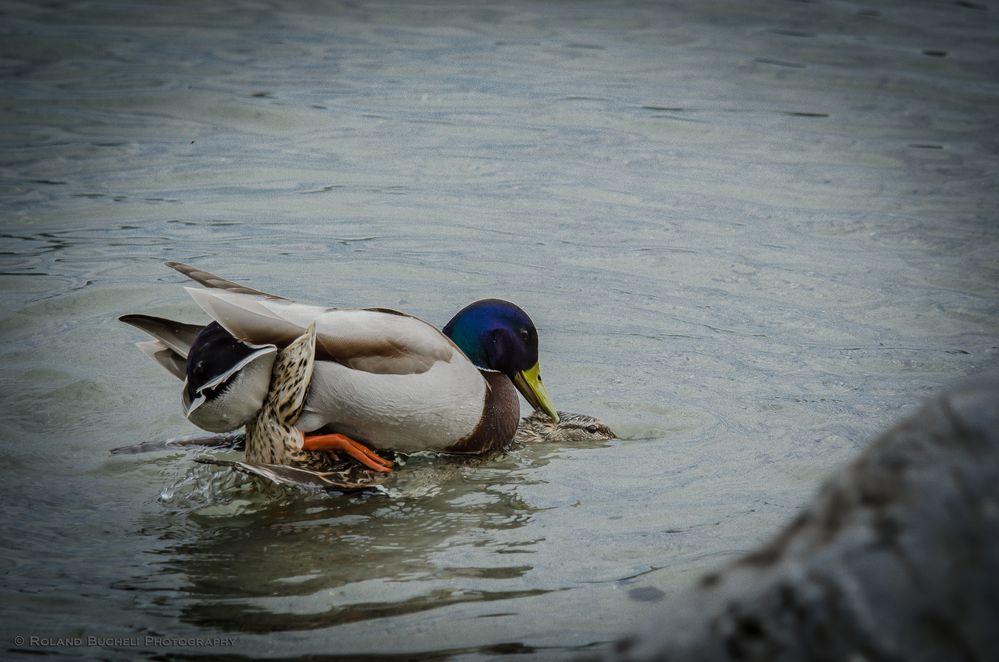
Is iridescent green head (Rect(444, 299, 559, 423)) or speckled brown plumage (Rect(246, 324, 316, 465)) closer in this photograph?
speckled brown plumage (Rect(246, 324, 316, 465))

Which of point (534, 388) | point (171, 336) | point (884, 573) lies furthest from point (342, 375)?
point (884, 573)

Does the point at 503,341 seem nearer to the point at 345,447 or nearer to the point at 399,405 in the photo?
the point at 399,405

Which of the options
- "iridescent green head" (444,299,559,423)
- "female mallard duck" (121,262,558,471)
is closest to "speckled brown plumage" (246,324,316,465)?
"female mallard duck" (121,262,558,471)

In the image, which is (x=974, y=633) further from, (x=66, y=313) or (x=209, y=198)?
(x=209, y=198)

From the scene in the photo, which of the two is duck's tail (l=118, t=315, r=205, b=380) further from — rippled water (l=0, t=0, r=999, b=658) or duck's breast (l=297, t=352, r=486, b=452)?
duck's breast (l=297, t=352, r=486, b=452)

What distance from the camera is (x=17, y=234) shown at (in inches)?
342

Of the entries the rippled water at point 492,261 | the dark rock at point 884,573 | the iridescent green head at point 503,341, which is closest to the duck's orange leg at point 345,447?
the rippled water at point 492,261

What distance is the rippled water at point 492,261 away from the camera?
420cm

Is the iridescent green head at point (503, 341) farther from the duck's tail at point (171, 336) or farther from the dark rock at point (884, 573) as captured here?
the dark rock at point (884, 573)

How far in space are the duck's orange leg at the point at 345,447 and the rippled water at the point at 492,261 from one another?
16 centimetres

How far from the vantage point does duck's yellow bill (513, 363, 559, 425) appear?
5.65 meters

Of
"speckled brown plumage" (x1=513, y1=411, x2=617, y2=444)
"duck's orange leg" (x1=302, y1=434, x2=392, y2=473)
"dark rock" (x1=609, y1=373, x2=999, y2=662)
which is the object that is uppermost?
"dark rock" (x1=609, y1=373, x2=999, y2=662)

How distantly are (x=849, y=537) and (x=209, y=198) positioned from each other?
8938 millimetres

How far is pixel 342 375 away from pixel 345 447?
13.0 inches
